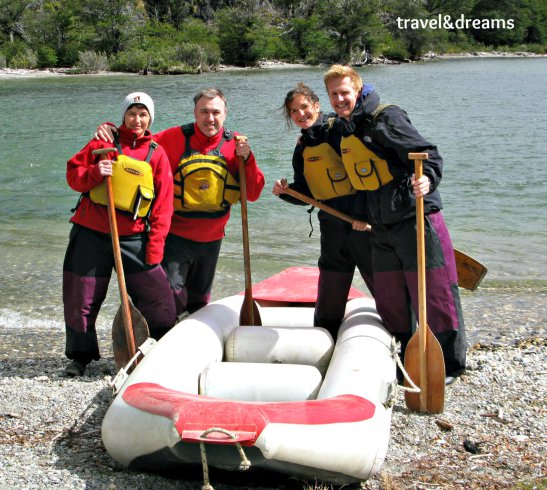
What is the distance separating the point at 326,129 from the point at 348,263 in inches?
31.2

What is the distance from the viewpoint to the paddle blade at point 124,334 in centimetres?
421

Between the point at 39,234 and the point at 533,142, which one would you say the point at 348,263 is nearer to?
the point at 39,234

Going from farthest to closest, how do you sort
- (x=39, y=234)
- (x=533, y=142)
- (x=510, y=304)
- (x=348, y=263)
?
1. (x=533, y=142)
2. (x=39, y=234)
3. (x=510, y=304)
4. (x=348, y=263)

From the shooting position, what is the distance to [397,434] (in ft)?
12.2

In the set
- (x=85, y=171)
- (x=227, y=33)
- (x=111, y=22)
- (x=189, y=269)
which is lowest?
(x=189, y=269)

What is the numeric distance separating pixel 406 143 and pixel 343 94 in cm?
41

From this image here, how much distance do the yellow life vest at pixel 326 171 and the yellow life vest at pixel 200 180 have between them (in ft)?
1.53

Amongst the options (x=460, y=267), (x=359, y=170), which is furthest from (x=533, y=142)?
(x=359, y=170)

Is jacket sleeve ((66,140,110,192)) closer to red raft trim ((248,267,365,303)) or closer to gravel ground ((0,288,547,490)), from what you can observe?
gravel ground ((0,288,547,490))

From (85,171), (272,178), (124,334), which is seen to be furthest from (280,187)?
(272,178)

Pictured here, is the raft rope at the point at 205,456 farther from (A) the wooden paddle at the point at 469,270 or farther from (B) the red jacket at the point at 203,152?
(A) the wooden paddle at the point at 469,270

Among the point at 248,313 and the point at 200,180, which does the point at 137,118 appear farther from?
the point at 248,313

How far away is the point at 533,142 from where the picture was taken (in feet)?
51.7

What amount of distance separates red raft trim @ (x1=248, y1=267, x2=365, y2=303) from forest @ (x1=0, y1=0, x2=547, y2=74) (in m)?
37.9
